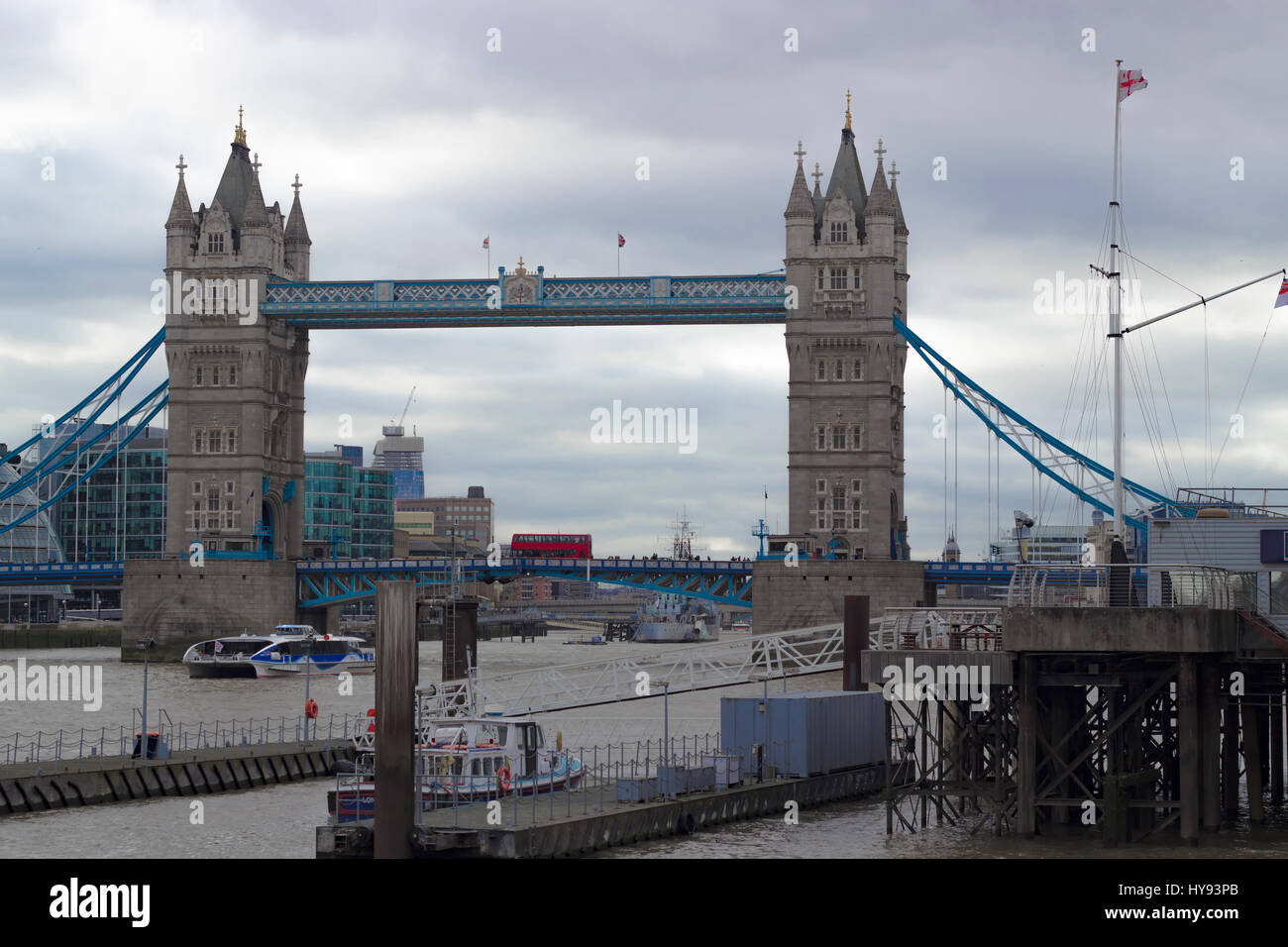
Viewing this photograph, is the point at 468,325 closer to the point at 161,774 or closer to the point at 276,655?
the point at 276,655

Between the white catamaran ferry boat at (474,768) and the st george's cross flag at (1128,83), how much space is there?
22.8 m

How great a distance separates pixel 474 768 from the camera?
44.7 meters

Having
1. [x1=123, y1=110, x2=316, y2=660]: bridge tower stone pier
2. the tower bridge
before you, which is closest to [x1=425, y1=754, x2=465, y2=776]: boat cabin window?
the tower bridge

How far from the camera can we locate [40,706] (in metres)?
86.5

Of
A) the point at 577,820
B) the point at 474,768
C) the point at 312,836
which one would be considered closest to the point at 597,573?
the point at 312,836

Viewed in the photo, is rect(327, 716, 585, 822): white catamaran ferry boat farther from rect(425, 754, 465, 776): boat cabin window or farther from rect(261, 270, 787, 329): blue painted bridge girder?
A: rect(261, 270, 787, 329): blue painted bridge girder

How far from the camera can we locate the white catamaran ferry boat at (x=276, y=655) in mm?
111938

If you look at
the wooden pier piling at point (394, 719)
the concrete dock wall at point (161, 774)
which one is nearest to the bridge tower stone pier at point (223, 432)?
the concrete dock wall at point (161, 774)

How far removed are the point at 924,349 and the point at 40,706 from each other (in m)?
59.9

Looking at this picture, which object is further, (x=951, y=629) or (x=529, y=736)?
(x=529, y=736)

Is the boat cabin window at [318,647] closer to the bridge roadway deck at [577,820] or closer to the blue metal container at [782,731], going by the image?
the blue metal container at [782,731]

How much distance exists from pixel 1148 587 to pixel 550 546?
8115 cm
